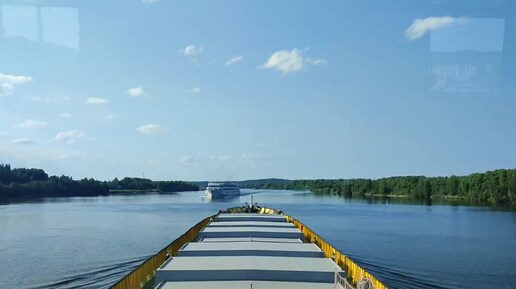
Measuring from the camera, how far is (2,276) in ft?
94.2

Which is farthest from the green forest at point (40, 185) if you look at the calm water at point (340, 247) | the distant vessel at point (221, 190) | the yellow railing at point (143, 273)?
the yellow railing at point (143, 273)

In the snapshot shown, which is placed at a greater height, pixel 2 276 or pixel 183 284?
pixel 183 284

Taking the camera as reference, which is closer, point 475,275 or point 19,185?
point 475,275

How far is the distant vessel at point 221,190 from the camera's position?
14850 centimetres

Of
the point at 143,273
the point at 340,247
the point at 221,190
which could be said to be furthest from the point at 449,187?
the point at 143,273

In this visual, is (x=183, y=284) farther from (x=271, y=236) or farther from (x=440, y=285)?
(x=440, y=285)

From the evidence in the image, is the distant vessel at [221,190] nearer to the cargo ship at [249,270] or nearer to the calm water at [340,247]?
the calm water at [340,247]

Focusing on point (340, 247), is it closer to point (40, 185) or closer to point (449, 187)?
point (449, 187)

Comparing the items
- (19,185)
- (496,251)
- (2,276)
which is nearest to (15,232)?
(2,276)

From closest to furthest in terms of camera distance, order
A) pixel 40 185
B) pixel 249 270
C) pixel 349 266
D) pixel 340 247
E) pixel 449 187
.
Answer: pixel 249 270
pixel 349 266
pixel 340 247
pixel 449 187
pixel 40 185

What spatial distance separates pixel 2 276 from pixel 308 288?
20.9m

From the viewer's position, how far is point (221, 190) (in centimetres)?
15012

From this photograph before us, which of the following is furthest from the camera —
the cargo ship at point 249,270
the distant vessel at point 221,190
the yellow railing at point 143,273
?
the distant vessel at point 221,190

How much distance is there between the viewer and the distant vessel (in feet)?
487
